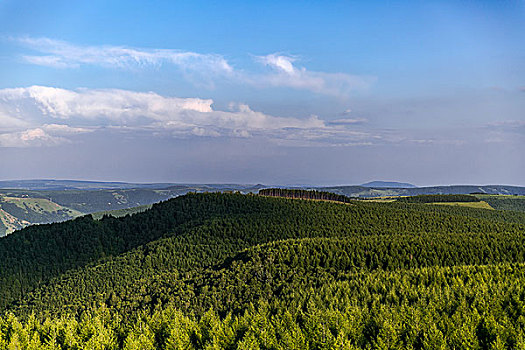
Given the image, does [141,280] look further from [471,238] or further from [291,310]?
[471,238]

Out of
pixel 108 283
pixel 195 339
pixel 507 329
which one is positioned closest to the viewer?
pixel 507 329

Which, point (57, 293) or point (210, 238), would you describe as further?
point (210, 238)

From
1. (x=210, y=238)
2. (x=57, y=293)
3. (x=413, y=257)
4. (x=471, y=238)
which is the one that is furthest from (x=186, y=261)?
(x=471, y=238)

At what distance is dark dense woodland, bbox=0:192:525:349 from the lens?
60656 mm

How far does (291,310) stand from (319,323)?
57.0 ft

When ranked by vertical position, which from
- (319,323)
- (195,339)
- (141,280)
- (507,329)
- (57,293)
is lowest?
(57,293)

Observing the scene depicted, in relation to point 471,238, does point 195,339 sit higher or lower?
lower

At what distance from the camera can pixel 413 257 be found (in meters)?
123

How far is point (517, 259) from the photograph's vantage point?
12788 centimetres

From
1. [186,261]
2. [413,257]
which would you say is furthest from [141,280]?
[413,257]

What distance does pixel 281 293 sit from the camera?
10275 centimetres

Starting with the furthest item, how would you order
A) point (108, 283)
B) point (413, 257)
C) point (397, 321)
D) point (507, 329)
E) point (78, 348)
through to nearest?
1. point (108, 283)
2. point (413, 257)
3. point (78, 348)
4. point (397, 321)
5. point (507, 329)

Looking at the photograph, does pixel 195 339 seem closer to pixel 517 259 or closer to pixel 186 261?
pixel 186 261

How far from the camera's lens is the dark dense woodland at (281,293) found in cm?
6066
